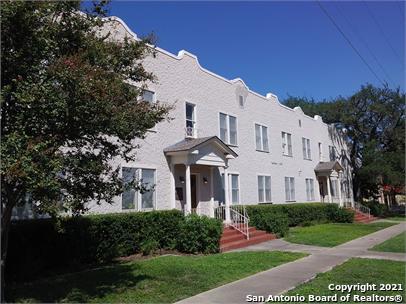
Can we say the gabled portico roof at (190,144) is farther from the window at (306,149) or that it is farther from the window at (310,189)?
the window at (310,189)

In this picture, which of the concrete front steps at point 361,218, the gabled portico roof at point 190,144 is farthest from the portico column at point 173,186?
the concrete front steps at point 361,218

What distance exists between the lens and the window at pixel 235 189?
22314 millimetres

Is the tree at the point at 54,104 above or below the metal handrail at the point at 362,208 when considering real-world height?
above

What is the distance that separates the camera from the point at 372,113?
136 feet

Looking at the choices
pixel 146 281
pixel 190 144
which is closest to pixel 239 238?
pixel 190 144

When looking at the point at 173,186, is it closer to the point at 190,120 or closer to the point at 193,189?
the point at 193,189

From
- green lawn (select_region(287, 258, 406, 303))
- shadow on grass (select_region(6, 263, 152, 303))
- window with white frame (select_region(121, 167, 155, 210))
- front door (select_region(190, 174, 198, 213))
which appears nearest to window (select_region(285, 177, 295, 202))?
front door (select_region(190, 174, 198, 213))

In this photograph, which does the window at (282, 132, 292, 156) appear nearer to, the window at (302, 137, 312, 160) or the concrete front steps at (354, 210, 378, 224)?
the window at (302, 137, 312, 160)

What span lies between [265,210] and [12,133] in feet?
55.9

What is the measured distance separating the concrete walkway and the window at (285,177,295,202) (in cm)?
1115

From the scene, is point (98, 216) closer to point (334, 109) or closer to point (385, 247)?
point (385, 247)

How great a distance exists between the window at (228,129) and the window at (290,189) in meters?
7.51

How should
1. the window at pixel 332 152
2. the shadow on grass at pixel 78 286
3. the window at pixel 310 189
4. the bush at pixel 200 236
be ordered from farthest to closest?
1. the window at pixel 332 152
2. the window at pixel 310 189
3. the bush at pixel 200 236
4. the shadow on grass at pixel 78 286

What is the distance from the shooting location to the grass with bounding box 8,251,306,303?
26.9 feet
